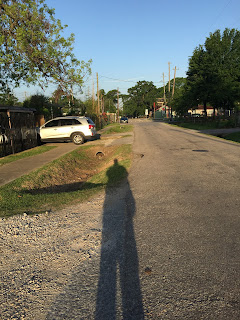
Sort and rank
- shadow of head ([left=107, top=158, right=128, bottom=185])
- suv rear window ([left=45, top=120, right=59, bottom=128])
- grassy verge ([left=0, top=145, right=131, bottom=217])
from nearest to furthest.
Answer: grassy verge ([left=0, top=145, right=131, bottom=217]) → shadow of head ([left=107, top=158, right=128, bottom=185]) → suv rear window ([left=45, top=120, right=59, bottom=128])

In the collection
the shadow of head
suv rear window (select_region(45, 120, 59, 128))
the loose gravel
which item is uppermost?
suv rear window (select_region(45, 120, 59, 128))

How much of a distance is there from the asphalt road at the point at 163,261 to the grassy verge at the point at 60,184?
A: 45.0 inches

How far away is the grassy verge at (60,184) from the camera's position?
5.85 meters

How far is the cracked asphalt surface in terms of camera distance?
260cm

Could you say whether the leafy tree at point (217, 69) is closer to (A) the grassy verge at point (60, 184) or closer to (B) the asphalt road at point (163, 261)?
(A) the grassy verge at point (60, 184)

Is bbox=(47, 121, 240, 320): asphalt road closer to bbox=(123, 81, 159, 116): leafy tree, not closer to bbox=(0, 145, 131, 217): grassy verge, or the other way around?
bbox=(0, 145, 131, 217): grassy verge

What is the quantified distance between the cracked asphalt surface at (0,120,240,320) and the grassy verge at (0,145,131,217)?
0.70 metres

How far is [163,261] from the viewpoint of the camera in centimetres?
333

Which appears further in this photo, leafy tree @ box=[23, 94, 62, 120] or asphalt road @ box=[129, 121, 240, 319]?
leafy tree @ box=[23, 94, 62, 120]

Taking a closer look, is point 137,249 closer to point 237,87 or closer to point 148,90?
point 237,87

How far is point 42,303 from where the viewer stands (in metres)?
2.70

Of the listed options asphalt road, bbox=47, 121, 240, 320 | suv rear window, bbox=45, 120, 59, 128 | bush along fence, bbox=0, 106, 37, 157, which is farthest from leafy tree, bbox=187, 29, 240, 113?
asphalt road, bbox=47, 121, 240, 320

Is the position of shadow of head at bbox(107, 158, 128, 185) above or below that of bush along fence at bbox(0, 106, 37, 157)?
below

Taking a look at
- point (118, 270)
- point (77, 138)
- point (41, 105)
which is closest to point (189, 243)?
point (118, 270)
